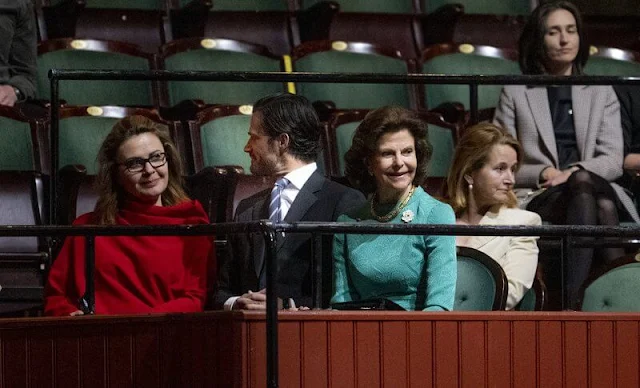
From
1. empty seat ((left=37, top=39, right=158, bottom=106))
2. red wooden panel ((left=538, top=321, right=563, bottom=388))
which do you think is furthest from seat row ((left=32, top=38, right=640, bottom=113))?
red wooden panel ((left=538, top=321, right=563, bottom=388))

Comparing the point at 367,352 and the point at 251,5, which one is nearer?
the point at 367,352

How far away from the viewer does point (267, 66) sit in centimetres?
193

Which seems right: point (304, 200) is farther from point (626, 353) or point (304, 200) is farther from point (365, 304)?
point (626, 353)

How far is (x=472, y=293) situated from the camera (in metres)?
1.22

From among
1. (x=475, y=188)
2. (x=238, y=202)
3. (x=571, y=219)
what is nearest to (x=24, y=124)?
(x=238, y=202)

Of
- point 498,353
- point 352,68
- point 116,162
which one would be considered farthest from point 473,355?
point 352,68

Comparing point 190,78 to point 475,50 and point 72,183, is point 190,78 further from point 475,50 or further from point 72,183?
point 475,50

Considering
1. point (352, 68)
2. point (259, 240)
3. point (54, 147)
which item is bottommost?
point (259, 240)

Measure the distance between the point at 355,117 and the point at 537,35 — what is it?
Answer: 270mm

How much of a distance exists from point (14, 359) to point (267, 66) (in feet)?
3.16

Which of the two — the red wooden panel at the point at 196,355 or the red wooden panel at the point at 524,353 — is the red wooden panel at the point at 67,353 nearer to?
the red wooden panel at the point at 196,355

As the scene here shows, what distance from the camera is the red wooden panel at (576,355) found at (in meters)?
1.06

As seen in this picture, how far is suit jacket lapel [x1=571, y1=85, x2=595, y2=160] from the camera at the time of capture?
5.38 ft

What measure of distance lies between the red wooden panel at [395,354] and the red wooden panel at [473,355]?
48 mm
